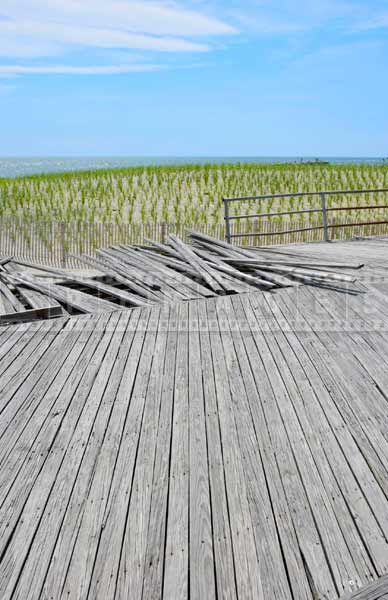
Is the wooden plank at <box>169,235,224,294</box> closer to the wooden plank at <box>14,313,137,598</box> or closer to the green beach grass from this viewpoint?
the wooden plank at <box>14,313,137,598</box>

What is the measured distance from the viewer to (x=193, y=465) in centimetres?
291

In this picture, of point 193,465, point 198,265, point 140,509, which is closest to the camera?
point 140,509

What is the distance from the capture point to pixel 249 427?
3338 mm

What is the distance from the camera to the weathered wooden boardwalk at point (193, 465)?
85.7 inches

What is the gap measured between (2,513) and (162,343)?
8.36ft

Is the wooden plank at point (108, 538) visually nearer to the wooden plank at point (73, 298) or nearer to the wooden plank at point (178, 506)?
the wooden plank at point (178, 506)

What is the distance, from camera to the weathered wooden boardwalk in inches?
85.7

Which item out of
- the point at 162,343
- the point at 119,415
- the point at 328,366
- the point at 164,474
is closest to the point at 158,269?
the point at 162,343

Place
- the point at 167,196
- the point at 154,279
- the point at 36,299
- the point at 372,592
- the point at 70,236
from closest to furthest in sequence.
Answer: the point at 372,592, the point at 36,299, the point at 154,279, the point at 70,236, the point at 167,196

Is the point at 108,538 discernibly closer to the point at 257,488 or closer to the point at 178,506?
the point at 178,506

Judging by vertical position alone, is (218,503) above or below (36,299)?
below

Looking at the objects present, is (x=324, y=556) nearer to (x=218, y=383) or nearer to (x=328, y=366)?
(x=218, y=383)

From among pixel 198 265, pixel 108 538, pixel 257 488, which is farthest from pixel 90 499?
pixel 198 265

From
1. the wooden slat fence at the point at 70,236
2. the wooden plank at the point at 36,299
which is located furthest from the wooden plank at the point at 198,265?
the wooden slat fence at the point at 70,236
